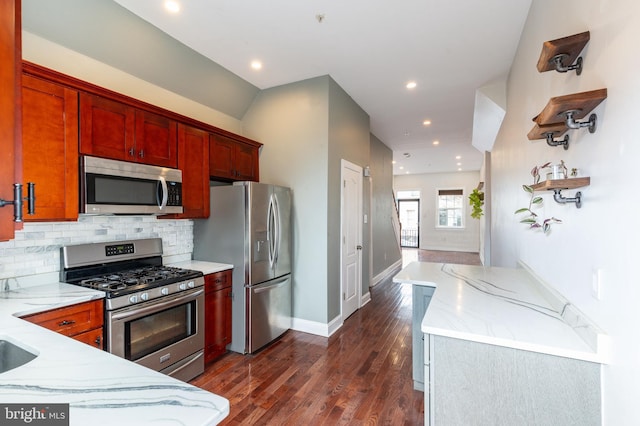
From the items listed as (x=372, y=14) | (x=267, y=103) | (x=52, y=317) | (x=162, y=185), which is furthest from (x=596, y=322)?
(x=267, y=103)

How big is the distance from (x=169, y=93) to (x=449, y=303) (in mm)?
3361

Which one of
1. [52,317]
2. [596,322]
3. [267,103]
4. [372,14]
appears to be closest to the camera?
[596,322]

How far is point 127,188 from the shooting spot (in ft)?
8.12

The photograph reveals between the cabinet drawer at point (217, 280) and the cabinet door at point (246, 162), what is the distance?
3.93ft

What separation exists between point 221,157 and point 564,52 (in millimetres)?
3020

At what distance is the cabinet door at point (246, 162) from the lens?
362cm

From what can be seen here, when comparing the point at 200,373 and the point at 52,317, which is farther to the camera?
the point at 200,373

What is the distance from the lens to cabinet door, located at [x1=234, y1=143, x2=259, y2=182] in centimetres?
362

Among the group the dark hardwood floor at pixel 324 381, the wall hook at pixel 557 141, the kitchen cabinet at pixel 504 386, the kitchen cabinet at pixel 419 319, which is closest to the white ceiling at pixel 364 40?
the wall hook at pixel 557 141

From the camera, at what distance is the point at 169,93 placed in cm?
324

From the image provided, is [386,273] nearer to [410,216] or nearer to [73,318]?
[73,318]

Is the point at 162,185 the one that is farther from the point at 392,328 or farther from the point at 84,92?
the point at 392,328

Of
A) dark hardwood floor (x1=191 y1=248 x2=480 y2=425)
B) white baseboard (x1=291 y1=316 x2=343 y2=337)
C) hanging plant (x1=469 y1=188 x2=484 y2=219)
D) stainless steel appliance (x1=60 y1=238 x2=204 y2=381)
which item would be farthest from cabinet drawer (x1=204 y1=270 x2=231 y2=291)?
hanging plant (x1=469 y1=188 x2=484 y2=219)

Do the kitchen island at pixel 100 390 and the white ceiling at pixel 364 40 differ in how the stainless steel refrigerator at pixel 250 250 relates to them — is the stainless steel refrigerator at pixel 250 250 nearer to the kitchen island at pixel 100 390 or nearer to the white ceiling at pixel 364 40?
the white ceiling at pixel 364 40
